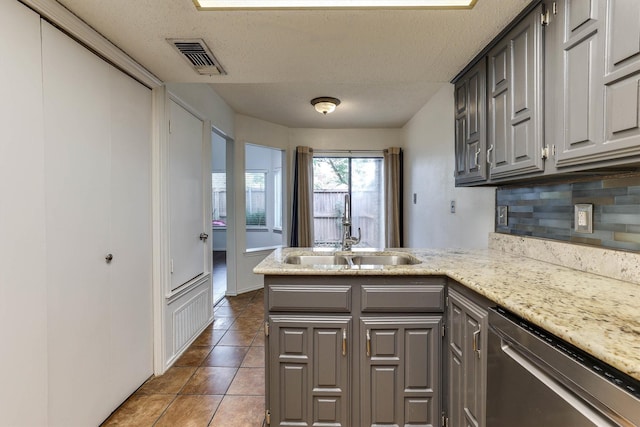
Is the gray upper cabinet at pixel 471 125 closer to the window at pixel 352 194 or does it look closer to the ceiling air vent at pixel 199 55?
the ceiling air vent at pixel 199 55

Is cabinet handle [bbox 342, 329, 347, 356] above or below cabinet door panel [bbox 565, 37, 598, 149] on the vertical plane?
below

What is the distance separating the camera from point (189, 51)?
1783 mm

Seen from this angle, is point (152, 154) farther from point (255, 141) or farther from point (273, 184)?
point (273, 184)

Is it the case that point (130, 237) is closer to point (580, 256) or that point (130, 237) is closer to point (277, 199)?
point (580, 256)

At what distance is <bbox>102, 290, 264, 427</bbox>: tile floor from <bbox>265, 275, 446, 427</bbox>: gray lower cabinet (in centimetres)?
48

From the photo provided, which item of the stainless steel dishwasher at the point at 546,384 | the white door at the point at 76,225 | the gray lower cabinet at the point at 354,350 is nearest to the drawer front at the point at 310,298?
the gray lower cabinet at the point at 354,350

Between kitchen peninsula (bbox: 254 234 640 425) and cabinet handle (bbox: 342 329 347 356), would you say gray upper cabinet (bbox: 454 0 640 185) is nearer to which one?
kitchen peninsula (bbox: 254 234 640 425)

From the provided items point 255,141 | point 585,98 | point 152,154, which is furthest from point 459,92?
point 255,141

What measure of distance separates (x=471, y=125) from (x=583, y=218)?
0.82 metres

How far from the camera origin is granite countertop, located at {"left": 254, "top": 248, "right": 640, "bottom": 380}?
0.72 m

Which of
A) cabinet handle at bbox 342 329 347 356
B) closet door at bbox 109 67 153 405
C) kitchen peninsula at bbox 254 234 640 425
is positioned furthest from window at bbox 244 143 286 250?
cabinet handle at bbox 342 329 347 356

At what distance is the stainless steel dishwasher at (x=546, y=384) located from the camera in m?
0.65

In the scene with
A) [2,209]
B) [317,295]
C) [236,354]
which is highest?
[2,209]

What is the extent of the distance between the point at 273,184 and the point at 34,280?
13.3ft
